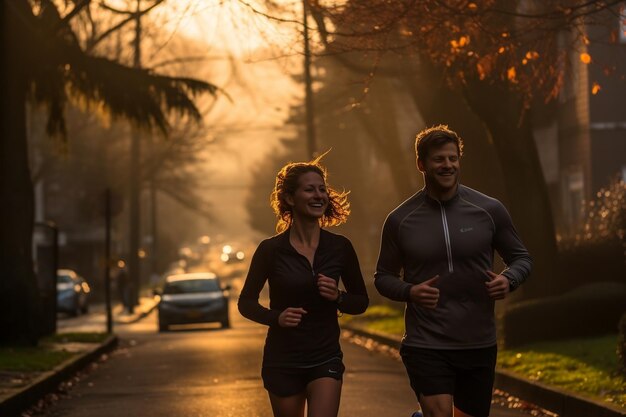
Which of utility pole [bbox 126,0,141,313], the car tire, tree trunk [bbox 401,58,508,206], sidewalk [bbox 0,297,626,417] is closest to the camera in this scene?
sidewalk [bbox 0,297,626,417]

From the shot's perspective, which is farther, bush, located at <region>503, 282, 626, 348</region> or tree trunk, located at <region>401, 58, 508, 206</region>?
tree trunk, located at <region>401, 58, 508, 206</region>

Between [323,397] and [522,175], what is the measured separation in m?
14.7

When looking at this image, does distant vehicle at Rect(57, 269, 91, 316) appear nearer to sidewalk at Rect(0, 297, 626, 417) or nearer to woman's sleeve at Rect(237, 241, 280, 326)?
sidewalk at Rect(0, 297, 626, 417)

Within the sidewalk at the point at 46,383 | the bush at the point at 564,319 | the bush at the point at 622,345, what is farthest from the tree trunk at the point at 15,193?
the bush at the point at 622,345

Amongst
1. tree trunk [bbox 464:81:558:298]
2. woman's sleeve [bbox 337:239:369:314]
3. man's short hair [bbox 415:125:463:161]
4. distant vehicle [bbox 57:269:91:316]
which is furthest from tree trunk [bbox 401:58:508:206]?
distant vehicle [bbox 57:269:91:316]

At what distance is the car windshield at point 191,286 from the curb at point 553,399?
2174 centimetres

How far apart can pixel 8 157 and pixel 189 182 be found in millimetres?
49587

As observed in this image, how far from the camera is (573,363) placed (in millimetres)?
16125

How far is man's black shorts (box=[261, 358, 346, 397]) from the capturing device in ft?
24.2

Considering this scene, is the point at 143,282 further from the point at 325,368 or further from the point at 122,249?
the point at 325,368

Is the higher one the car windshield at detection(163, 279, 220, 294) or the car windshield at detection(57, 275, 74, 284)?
the car windshield at detection(163, 279, 220, 294)

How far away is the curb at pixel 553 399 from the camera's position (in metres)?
12.3

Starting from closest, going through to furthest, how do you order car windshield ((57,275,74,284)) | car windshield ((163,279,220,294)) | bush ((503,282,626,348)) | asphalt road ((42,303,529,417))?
asphalt road ((42,303,529,417)) → bush ((503,282,626,348)) → car windshield ((163,279,220,294)) → car windshield ((57,275,74,284))

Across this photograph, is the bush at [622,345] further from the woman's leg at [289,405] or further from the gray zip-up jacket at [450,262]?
the woman's leg at [289,405]
